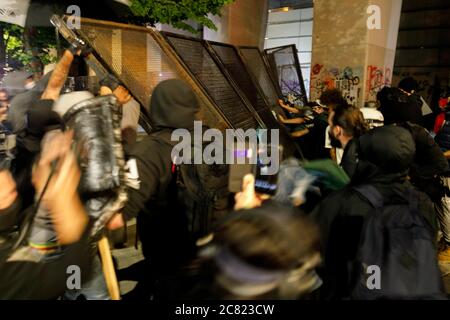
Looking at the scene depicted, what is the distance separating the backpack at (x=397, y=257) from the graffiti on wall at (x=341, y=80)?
795cm

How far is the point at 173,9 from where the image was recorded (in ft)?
26.6

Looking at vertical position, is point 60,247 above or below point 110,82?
below

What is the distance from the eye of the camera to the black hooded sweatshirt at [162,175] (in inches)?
93.0

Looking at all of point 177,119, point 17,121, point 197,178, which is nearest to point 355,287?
point 197,178

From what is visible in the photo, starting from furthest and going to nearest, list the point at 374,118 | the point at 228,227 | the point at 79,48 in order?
1. the point at 374,118
2. the point at 79,48
3. the point at 228,227

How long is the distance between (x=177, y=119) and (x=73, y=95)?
746 millimetres

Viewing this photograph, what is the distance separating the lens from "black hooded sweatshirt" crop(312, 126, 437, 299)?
1.95 metres

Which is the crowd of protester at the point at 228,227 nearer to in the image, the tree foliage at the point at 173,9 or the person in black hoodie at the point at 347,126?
the person in black hoodie at the point at 347,126

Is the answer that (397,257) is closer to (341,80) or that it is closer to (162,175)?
(162,175)

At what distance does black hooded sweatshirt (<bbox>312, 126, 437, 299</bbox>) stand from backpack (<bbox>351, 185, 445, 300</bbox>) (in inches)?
2.0

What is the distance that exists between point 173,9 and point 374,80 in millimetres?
5209

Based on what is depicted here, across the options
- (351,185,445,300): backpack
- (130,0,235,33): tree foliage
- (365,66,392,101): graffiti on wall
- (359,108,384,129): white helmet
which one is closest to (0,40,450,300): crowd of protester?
(351,185,445,300): backpack

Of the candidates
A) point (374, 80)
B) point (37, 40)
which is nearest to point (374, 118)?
point (374, 80)
